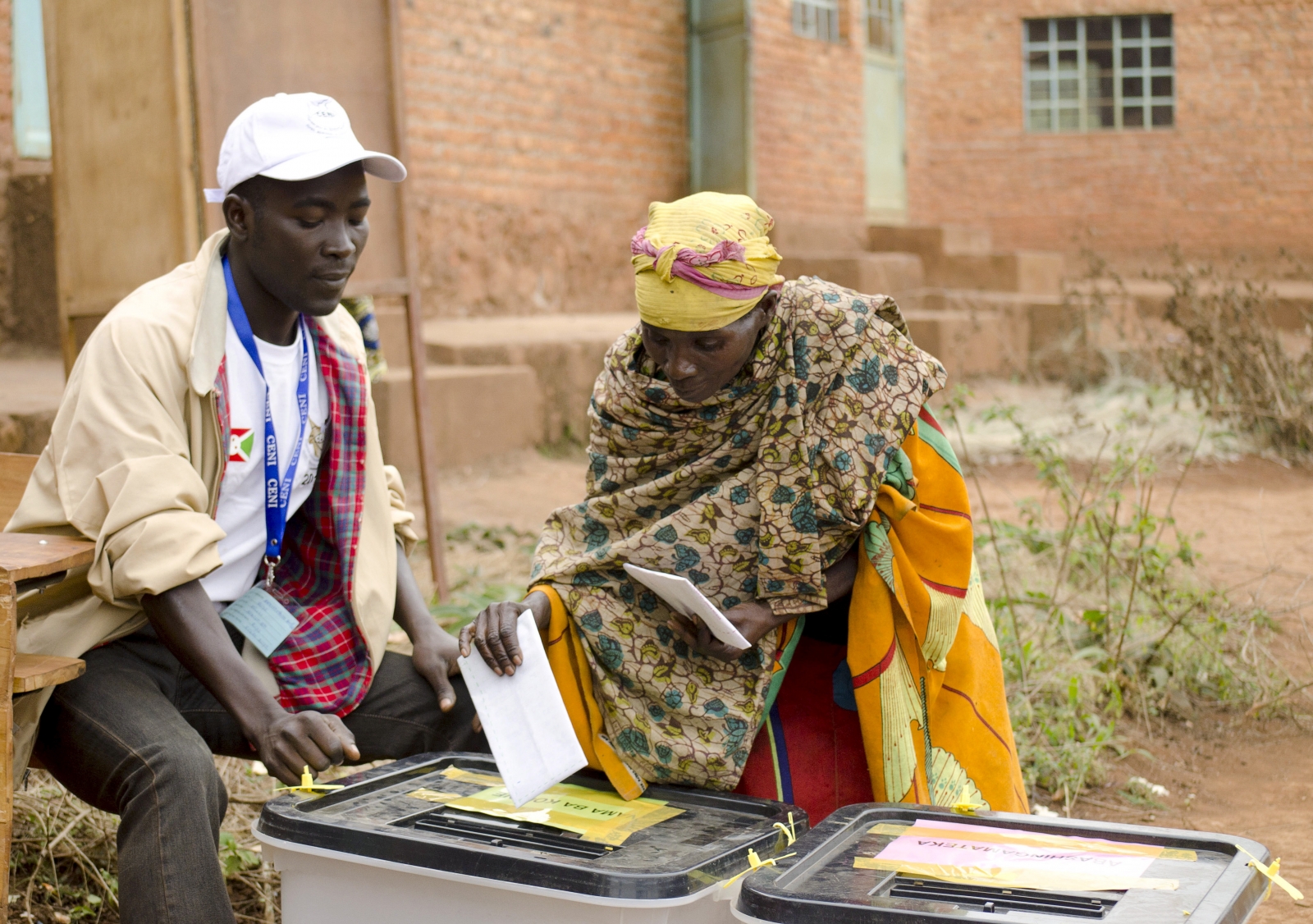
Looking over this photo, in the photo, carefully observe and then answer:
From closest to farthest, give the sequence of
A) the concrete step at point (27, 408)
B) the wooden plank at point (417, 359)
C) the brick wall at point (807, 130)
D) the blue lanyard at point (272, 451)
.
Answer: the blue lanyard at point (272, 451) < the wooden plank at point (417, 359) < the concrete step at point (27, 408) < the brick wall at point (807, 130)

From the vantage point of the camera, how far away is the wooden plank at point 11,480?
8.29ft

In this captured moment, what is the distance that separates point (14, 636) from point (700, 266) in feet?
3.91

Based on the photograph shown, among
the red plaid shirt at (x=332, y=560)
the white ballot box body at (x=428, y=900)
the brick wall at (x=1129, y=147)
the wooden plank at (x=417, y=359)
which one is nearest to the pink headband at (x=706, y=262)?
the red plaid shirt at (x=332, y=560)

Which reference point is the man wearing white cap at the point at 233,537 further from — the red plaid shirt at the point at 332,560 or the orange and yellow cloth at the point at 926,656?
the orange and yellow cloth at the point at 926,656

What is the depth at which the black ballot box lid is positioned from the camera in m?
1.75

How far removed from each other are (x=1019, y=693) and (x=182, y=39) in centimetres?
306

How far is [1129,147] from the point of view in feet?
47.0

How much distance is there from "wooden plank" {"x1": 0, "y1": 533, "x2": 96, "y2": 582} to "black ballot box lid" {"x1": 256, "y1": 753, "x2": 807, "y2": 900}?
1.59 feet

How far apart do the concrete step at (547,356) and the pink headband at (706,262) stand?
15.5 ft

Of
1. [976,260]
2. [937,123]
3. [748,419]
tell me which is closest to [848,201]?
[976,260]

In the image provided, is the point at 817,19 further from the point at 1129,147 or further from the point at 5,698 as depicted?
the point at 5,698

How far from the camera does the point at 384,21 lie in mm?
4316

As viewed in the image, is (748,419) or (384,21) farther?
(384,21)

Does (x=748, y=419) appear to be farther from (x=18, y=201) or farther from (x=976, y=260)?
(x=976, y=260)
